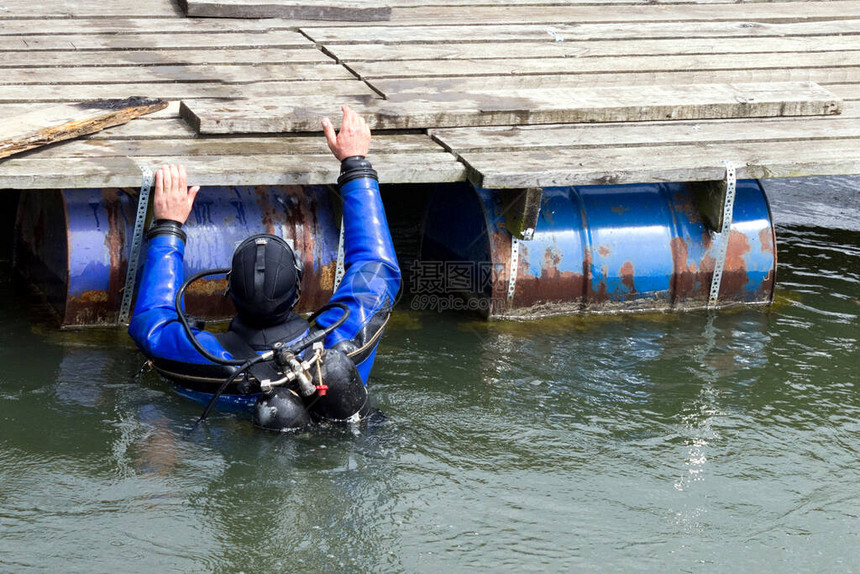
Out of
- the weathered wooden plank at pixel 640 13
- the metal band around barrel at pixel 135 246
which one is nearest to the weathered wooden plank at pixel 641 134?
the metal band around barrel at pixel 135 246

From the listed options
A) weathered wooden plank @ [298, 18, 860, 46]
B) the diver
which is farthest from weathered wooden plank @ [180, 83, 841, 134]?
weathered wooden plank @ [298, 18, 860, 46]

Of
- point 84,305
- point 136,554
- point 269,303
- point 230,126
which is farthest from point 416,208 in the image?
point 136,554

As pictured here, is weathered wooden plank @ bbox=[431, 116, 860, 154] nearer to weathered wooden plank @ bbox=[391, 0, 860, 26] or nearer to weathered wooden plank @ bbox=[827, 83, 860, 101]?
weathered wooden plank @ bbox=[827, 83, 860, 101]

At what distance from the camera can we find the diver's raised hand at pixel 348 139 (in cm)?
520

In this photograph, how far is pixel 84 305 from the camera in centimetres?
555

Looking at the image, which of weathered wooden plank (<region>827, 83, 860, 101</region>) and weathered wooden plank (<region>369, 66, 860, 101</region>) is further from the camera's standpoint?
weathered wooden plank (<region>827, 83, 860, 101</region>)

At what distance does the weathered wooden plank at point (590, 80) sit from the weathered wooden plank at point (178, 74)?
1.26 ft

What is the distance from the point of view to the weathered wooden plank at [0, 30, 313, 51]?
6.73m

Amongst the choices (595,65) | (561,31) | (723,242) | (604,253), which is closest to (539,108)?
(604,253)

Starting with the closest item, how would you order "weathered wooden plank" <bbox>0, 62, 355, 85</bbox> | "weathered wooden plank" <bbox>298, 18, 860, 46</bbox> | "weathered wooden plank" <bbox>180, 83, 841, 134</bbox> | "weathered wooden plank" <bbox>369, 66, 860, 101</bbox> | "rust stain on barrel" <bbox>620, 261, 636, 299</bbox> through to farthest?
"weathered wooden plank" <bbox>180, 83, 841, 134</bbox> → "rust stain on barrel" <bbox>620, 261, 636, 299</bbox> → "weathered wooden plank" <bbox>0, 62, 355, 85</bbox> → "weathered wooden plank" <bbox>369, 66, 860, 101</bbox> → "weathered wooden plank" <bbox>298, 18, 860, 46</bbox>

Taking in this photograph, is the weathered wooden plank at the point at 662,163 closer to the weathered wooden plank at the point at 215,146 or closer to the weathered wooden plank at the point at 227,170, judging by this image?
the weathered wooden plank at the point at 227,170

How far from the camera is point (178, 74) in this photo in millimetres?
6469

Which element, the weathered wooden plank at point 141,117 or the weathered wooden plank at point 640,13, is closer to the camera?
the weathered wooden plank at point 141,117

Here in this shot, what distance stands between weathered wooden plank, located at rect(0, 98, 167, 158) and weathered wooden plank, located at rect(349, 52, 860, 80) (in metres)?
1.40
